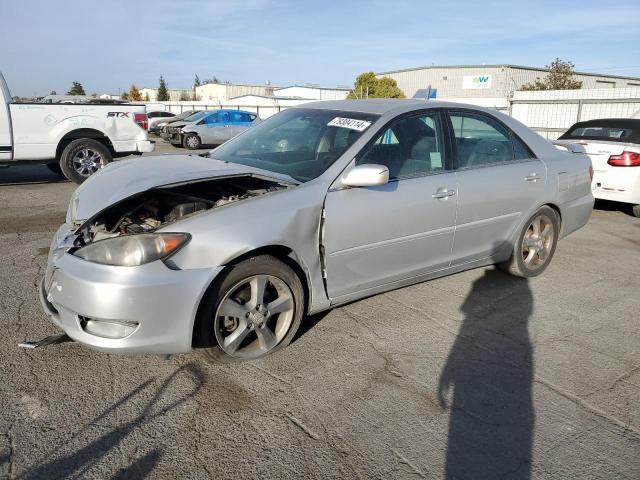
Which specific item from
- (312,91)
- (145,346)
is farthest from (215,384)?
(312,91)

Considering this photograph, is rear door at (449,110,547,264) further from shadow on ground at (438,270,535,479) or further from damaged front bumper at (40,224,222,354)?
damaged front bumper at (40,224,222,354)

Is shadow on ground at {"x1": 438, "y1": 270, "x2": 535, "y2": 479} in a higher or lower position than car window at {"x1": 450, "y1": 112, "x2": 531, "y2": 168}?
lower

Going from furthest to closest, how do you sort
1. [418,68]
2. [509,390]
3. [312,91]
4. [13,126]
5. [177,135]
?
[312,91] → [418,68] → [177,135] → [13,126] → [509,390]

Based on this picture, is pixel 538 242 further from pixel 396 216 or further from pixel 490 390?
pixel 490 390

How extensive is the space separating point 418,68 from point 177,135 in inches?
2021

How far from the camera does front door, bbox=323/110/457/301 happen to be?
350cm

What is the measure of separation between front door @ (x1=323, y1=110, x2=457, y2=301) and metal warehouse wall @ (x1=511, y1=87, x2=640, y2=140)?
13982 mm

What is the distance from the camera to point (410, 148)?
13.1 ft

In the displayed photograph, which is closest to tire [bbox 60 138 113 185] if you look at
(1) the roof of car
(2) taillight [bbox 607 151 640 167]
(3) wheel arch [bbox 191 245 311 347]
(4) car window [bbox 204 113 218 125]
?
(1) the roof of car

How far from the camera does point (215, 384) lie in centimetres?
303

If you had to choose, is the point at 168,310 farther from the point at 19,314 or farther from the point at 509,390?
the point at 509,390

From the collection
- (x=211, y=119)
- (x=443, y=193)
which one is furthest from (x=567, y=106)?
(x=443, y=193)

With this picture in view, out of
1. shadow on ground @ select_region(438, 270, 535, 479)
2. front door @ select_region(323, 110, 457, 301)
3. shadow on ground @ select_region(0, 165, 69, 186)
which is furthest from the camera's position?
shadow on ground @ select_region(0, 165, 69, 186)

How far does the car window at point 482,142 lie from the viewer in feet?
14.1
